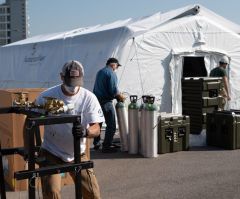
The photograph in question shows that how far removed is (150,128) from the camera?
8.52 meters

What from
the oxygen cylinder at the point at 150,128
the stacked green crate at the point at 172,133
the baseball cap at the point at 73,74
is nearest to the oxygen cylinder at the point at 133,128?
the oxygen cylinder at the point at 150,128

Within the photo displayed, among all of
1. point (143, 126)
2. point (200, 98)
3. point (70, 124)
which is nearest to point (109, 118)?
point (143, 126)

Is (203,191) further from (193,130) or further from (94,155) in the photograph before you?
(193,130)

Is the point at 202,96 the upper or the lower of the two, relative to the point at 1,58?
lower

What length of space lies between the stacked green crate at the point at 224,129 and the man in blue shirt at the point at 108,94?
218 centimetres

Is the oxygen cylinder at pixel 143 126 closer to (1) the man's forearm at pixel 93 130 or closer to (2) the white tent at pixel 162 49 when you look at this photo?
(2) the white tent at pixel 162 49

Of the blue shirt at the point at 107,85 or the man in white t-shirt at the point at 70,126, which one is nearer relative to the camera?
the man in white t-shirt at the point at 70,126

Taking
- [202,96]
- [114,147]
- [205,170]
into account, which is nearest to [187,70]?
[202,96]

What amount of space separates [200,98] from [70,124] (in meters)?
7.04

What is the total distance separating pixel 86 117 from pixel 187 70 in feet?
36.0

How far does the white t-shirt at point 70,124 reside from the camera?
4.13 meters

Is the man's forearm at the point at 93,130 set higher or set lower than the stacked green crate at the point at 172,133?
higher

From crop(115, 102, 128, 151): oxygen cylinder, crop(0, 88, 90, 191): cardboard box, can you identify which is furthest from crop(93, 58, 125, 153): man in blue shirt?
crop(0, 88, 90, 191): cardboard box

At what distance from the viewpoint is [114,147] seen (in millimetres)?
9266
